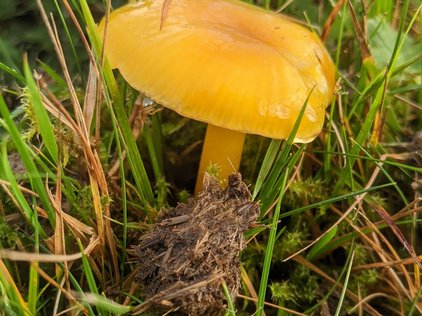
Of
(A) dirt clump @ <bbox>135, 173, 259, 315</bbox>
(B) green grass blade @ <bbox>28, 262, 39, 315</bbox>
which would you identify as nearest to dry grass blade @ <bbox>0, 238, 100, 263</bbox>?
(B) green grass blade @ <bbox>28, 262, 39, 315</bbox>

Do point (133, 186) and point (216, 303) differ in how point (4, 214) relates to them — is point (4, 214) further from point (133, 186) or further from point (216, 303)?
point (216, 303)

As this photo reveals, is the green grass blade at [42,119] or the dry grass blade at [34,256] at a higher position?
A: the green grass blade at [42,119]

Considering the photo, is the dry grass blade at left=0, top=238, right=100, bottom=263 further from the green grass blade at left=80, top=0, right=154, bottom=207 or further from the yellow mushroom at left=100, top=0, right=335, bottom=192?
the yellow mushroom at left=100, top=0, right=335, bottom=192

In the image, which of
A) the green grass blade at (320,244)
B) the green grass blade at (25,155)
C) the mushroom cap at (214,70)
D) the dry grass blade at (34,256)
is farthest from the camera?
the green grass blade at (320,244)

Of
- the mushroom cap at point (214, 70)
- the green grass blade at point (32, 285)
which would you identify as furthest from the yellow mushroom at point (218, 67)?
the green grass blade at point (32, 285)

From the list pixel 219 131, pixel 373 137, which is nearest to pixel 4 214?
pixel 219 131

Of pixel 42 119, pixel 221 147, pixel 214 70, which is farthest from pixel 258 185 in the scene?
pixel 42 119

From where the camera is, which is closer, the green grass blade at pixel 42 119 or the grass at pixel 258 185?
the green grass blade at pixel 42 119

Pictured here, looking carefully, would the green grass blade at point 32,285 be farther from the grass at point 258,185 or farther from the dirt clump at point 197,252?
the dirt clump at point 197,252
